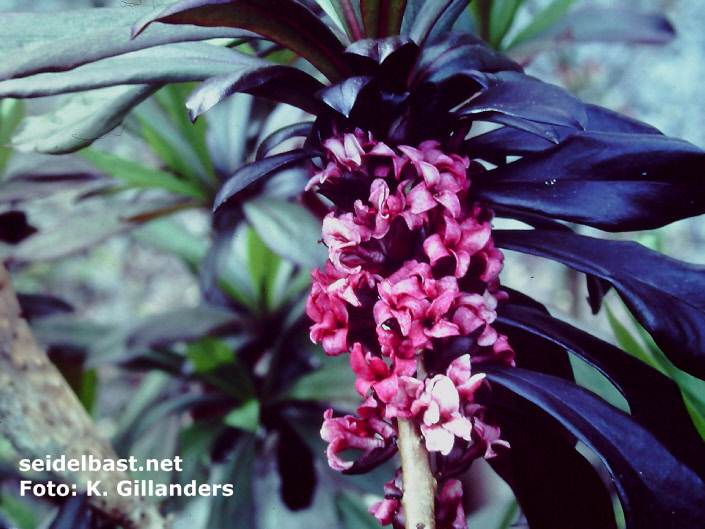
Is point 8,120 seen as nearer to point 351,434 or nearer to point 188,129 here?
point 188,129

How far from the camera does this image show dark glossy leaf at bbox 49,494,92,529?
691 millimetres

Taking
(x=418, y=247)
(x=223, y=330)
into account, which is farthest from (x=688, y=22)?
(x=418, y=247)

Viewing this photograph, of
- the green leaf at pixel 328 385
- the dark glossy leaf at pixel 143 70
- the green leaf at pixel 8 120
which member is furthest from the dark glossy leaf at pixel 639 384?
the green leaf at pixel 8 120

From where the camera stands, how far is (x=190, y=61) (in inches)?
19.6

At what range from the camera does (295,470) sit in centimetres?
96

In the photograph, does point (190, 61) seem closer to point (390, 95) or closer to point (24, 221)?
point (390, 95)

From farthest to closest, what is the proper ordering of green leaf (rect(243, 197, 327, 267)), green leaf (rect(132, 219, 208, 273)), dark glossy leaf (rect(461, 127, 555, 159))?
1. green leaf (rect(132, 219, 208, 273))
2. green leaf (rect(243, 197, 327, 267))
3. dark glossy leaf (rect(461, 127, 555, 159))

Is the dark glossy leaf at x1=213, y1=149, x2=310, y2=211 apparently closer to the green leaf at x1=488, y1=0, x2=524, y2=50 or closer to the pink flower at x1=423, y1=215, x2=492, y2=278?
the pink flower at x1=423, y1=215, x2=492, y2=278

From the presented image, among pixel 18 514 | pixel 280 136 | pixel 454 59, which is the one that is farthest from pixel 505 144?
pixel 18 514

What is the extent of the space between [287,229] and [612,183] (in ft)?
1.47

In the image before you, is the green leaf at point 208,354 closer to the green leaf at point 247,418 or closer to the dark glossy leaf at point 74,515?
the green leaf at point 247,418

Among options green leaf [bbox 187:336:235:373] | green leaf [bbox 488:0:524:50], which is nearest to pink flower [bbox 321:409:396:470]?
green leaf [bbox 187:336:235:373]

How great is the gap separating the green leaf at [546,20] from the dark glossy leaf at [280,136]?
26.3 inches

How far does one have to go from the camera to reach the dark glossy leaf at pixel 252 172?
0.47m
